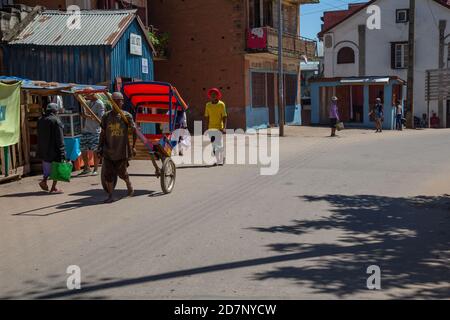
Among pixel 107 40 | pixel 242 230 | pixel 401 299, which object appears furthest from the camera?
pixel 107 40

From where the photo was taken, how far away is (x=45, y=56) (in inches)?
661

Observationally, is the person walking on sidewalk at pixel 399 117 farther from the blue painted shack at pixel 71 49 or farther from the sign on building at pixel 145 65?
the blue painted shack at pixel 71 49

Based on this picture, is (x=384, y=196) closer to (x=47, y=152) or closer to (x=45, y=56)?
(x=47, y=152)

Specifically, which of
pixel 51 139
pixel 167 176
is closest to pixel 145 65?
pixel 51 139

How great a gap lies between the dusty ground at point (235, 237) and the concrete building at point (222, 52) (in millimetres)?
14565

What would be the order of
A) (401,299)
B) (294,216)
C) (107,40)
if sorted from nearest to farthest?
(401,299)
(294,216)
(107,40)

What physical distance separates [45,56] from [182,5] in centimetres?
1187

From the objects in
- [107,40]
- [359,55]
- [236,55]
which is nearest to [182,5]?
[236,55]

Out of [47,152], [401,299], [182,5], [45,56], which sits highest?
[182,5]

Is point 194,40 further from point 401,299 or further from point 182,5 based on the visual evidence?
point 401,299

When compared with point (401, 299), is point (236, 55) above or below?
above

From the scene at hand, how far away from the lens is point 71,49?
16609mm

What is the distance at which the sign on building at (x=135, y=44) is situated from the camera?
18016 mm

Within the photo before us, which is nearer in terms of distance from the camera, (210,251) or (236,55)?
(210,251)
